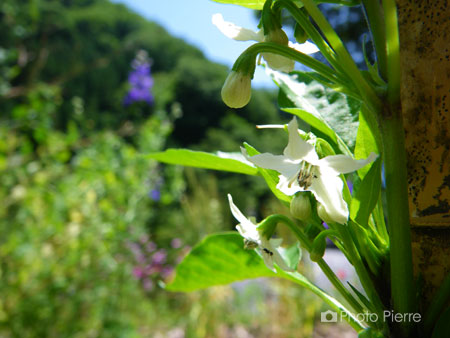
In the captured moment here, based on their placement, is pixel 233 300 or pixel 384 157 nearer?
pixel 384 157

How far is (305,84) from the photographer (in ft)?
0.96

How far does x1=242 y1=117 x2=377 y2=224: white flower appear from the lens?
18cm

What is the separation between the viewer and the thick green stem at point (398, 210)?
0.61 ft

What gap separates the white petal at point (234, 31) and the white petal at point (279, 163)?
0.24ft

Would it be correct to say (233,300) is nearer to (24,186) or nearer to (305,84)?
(24,186)

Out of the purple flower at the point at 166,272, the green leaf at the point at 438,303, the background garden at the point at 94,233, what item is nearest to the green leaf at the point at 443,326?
the green leaf at the point at 438,303

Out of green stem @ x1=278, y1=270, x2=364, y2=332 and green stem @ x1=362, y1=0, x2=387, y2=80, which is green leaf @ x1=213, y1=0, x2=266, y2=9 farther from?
green stem @ x1=278, y1=270, x2=364, y2=332

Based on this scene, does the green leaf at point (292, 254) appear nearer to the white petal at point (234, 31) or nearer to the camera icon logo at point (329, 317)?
the camera icon logo at point (329, 317)

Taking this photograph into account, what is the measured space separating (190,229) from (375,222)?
93.3 inches

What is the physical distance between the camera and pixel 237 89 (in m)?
0.21

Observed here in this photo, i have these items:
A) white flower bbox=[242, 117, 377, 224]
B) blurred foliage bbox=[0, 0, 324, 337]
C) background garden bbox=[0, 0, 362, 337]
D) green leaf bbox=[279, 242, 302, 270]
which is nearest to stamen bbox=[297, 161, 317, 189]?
white flower bbox=[242, 117, 377, 224]

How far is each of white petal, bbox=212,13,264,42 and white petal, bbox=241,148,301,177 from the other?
0.24 feet

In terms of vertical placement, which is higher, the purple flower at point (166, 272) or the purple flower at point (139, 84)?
the purple flower at point (139, 84)

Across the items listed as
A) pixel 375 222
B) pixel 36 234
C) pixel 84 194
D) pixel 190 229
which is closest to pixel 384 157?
pixel 375 222
